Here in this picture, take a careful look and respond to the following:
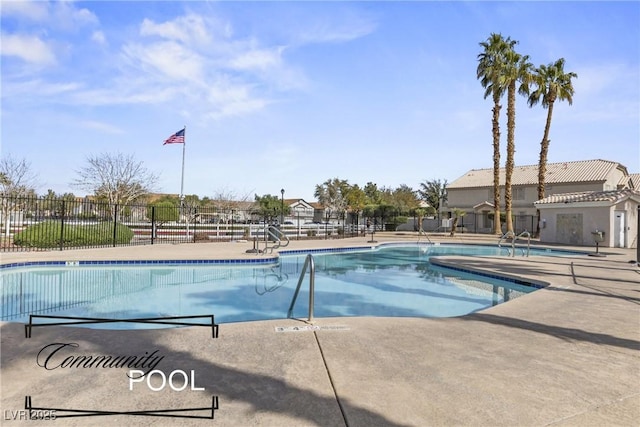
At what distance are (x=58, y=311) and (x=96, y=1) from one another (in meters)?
7.32

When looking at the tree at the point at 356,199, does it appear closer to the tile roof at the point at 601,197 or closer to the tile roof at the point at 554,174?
the tile roof at the point at 554,174

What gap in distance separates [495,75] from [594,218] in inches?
483

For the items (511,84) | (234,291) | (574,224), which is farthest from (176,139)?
(574,224)

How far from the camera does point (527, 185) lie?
32.6 meters

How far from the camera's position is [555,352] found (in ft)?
11.7

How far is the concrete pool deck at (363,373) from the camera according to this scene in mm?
2361

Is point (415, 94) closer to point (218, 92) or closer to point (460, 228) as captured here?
point (218, 92)

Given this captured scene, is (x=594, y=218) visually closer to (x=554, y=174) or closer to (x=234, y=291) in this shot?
(x=554, y=174)

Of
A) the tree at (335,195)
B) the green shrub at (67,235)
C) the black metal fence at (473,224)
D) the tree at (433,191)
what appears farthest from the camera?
the tree at (335,195)

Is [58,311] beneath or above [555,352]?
beneath

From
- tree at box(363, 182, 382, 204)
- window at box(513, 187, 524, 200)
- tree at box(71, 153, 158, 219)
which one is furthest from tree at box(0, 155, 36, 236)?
tree at box(363, 182, 382, 204)

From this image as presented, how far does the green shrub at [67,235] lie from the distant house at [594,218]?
21043 mm

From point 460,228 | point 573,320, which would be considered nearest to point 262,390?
point 573,320

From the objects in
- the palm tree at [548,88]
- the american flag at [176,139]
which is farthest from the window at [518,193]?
the american flag at [176,139]
